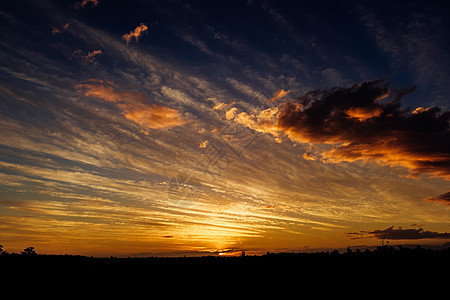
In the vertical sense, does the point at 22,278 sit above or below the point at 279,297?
above

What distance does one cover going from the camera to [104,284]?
4028 centimetres

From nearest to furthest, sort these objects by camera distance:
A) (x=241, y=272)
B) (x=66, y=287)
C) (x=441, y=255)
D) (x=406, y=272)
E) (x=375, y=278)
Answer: (x=66, y=287) → (x=375, y=278) → (x=406, y=272) → (x=241, y=272) → (x=441, y=255)

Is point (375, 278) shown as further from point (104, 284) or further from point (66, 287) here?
point (66, 287)

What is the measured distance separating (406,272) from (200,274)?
35.7 meters

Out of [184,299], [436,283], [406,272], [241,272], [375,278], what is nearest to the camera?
[184,299]

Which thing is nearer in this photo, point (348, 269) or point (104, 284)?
point (104, 284)

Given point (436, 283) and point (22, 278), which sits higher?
point (22, 278)

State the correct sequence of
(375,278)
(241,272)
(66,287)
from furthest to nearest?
(241,272)
(375,278)
(66,287)

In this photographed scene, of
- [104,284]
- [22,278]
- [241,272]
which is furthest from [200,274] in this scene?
[22,278]

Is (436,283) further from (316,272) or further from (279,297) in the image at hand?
(279,297)

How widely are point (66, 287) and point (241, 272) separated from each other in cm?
2860

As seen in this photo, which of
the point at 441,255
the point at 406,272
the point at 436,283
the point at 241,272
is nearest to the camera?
the point at 436,283

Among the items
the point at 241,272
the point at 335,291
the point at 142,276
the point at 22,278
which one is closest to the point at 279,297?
the point at 335,291

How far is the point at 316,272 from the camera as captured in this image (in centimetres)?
5156
